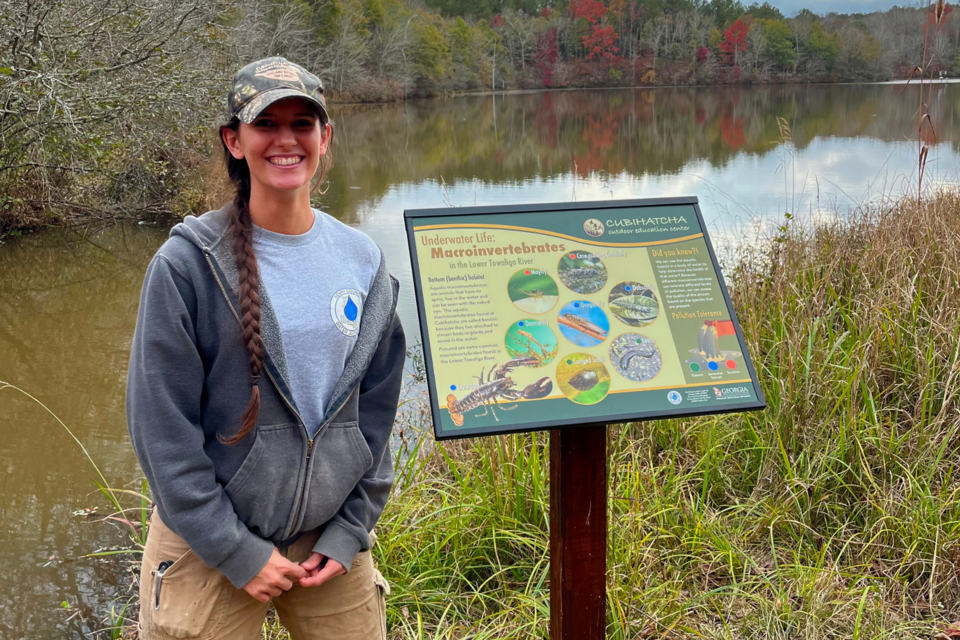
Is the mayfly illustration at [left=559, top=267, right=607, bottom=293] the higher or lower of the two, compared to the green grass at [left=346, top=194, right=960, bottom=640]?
higher

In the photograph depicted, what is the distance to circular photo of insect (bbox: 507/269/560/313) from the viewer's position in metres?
1.80

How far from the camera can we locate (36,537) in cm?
375

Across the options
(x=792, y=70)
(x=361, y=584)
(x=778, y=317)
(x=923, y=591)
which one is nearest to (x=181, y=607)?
(x=361, y=584)

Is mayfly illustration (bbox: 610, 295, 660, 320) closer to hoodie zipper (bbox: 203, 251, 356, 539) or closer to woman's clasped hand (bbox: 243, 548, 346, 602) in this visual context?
hoodie zipper (bbox: 203, 251, 356, 539)

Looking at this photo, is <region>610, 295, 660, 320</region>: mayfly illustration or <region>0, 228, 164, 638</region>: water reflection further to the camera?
<region>0, 228, 164, 638</region>: water reflection

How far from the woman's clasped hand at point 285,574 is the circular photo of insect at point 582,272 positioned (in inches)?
31.9

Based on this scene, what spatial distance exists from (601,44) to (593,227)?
6774 centimetres

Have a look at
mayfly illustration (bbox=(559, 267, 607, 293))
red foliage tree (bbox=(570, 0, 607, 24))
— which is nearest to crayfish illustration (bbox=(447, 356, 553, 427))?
mayfly illustration (bbox=(559, 267, 607, 293))

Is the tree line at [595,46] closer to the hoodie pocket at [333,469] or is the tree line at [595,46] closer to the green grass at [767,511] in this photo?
the green grass at [767,511]

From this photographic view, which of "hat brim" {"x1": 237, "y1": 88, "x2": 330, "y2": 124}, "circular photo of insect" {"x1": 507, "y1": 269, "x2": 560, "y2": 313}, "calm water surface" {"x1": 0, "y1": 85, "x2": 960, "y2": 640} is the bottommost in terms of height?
"calm water surface" {"x1": 0, "y1": 85, "x2": 960, "y2": 640}

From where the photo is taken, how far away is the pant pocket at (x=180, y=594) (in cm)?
148

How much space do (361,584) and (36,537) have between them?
2.80 meters

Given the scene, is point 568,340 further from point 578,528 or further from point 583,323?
point 578,528

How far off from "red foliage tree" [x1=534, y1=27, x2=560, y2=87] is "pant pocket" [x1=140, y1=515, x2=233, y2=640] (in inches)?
2552
